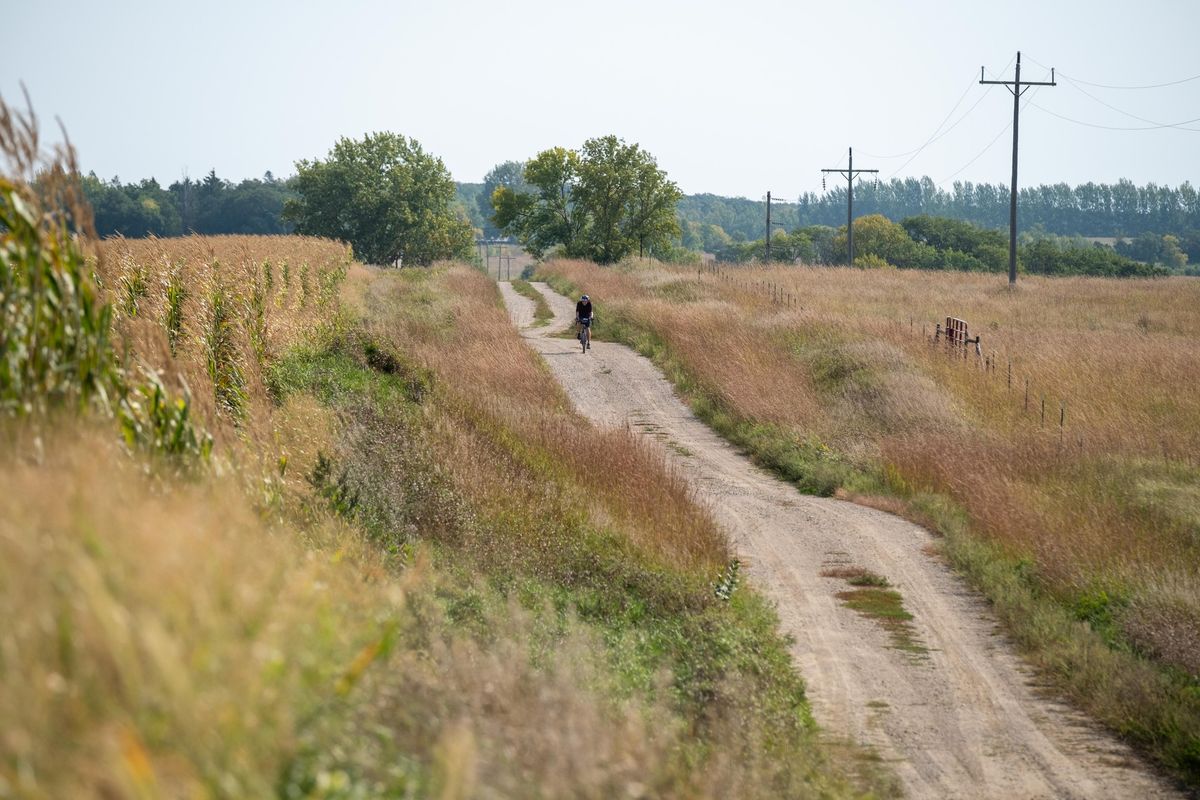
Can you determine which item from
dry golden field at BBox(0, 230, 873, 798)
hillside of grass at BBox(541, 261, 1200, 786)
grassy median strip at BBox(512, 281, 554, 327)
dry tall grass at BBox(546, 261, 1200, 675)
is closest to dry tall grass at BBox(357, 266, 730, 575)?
dry golden field at BBox(0, 230, 873, 798)

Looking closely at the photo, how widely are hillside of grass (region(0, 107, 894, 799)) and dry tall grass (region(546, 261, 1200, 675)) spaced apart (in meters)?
3.56

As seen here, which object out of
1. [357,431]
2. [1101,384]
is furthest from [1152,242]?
[357,431]

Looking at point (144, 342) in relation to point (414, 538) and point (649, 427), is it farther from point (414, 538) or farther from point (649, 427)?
point (649, 427)

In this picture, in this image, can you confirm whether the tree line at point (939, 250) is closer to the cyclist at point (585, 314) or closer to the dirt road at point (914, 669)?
the cyclist at point (585, 314)

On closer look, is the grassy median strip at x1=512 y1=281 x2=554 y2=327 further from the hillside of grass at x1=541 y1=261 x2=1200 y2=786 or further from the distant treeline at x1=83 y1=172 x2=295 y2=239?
the distant treeline at x1=83 y1=172 x2=295 y2=239

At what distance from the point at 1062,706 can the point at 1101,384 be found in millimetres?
12322

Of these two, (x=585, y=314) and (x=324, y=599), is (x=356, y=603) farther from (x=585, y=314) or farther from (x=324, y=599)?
(x=585, y=314)

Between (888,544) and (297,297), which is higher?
(297,297)

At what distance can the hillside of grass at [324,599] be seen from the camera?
2.72 m

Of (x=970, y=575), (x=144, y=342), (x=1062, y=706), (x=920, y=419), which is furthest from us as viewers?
(x=920, y=419)

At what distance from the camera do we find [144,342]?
6.57 meters

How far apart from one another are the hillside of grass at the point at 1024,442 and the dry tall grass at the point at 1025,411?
4cm

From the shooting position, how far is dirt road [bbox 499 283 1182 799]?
7.52 m

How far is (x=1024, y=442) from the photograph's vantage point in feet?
52.1
